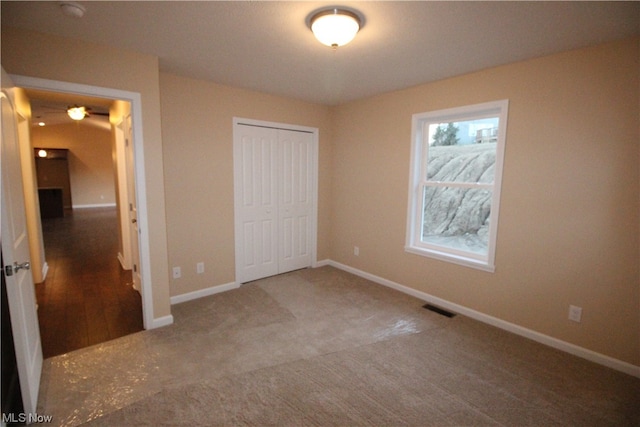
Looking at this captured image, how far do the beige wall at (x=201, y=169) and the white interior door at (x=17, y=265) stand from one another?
1.26 metres

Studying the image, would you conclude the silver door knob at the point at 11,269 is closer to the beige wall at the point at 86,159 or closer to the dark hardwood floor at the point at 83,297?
the dark hardwood floor at the point at 83,297

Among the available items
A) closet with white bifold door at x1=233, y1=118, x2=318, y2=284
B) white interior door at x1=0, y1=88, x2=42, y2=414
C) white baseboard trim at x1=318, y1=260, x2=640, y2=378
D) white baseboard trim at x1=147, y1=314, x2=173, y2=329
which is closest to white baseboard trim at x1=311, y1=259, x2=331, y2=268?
closet with white bifold door at x1=233, y1=118, x2=318, y2=284

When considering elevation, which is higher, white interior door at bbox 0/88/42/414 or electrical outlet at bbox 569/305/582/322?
white interior door at bbox 0/88/42/414

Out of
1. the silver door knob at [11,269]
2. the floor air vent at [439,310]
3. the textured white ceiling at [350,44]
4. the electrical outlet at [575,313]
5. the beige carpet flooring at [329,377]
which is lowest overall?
the beige carpet flooring at [329,377]

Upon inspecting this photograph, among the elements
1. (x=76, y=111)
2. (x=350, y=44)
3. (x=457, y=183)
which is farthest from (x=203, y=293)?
(x=76, y=111)

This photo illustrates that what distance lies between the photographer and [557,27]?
2002mm

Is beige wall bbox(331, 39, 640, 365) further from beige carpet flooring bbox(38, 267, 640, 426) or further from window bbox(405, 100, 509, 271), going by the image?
beige carpet flooring bbox(38, 267, 640, 426)

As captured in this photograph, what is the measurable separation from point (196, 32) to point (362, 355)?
2715 mm

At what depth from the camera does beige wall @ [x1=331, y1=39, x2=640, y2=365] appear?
7.26 feet

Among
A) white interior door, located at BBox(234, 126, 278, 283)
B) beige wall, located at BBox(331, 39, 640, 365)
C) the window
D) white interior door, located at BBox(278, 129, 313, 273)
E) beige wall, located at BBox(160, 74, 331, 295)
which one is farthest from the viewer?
white interior door, located at BBox(278, 129, 313, 273)

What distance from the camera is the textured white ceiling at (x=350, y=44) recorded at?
1.80m

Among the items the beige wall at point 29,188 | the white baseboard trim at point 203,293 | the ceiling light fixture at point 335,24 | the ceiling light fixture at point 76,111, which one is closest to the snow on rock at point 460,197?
the ceiling light fixture at point 335,24

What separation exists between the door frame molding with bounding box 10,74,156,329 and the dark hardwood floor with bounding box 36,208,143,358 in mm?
380

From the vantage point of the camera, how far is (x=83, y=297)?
3.48 meters
